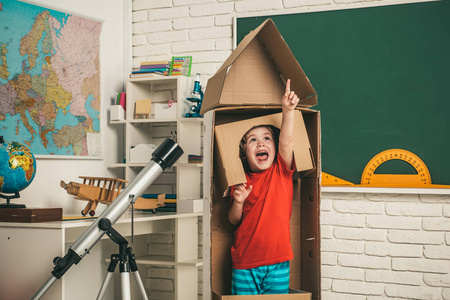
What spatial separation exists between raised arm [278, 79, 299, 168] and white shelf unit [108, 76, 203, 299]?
3.19 feet

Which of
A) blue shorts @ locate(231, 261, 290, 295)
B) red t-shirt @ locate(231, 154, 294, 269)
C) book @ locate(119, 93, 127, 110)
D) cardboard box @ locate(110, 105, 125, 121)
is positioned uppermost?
book @ locate(119, 93, 127, 110)

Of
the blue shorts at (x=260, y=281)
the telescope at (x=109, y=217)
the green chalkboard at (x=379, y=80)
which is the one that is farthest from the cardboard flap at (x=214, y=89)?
the green chalkboard at (x=379, y=80)

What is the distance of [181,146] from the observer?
2895 mm

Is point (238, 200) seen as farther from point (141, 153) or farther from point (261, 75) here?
point (141, 153)

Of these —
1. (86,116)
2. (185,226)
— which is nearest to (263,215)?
(185,226)

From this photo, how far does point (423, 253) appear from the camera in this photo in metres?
2.58

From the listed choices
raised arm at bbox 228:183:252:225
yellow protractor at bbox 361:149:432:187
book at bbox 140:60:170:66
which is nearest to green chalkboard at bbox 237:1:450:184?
yellow protractor at bbox 361:149:432:187

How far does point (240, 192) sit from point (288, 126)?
29cm

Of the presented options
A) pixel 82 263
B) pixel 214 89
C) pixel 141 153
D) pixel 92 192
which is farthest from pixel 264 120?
pixel 82 263

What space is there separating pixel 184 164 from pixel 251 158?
961mm

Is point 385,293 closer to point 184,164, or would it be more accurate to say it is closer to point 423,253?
Answer: point 423,253

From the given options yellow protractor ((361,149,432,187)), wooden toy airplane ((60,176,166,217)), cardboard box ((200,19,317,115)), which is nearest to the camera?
cardboard box ((200,19,317,115))

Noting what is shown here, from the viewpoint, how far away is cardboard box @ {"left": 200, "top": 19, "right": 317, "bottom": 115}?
1892 millimetres

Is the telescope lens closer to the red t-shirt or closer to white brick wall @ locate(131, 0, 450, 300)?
the red t-shirt
